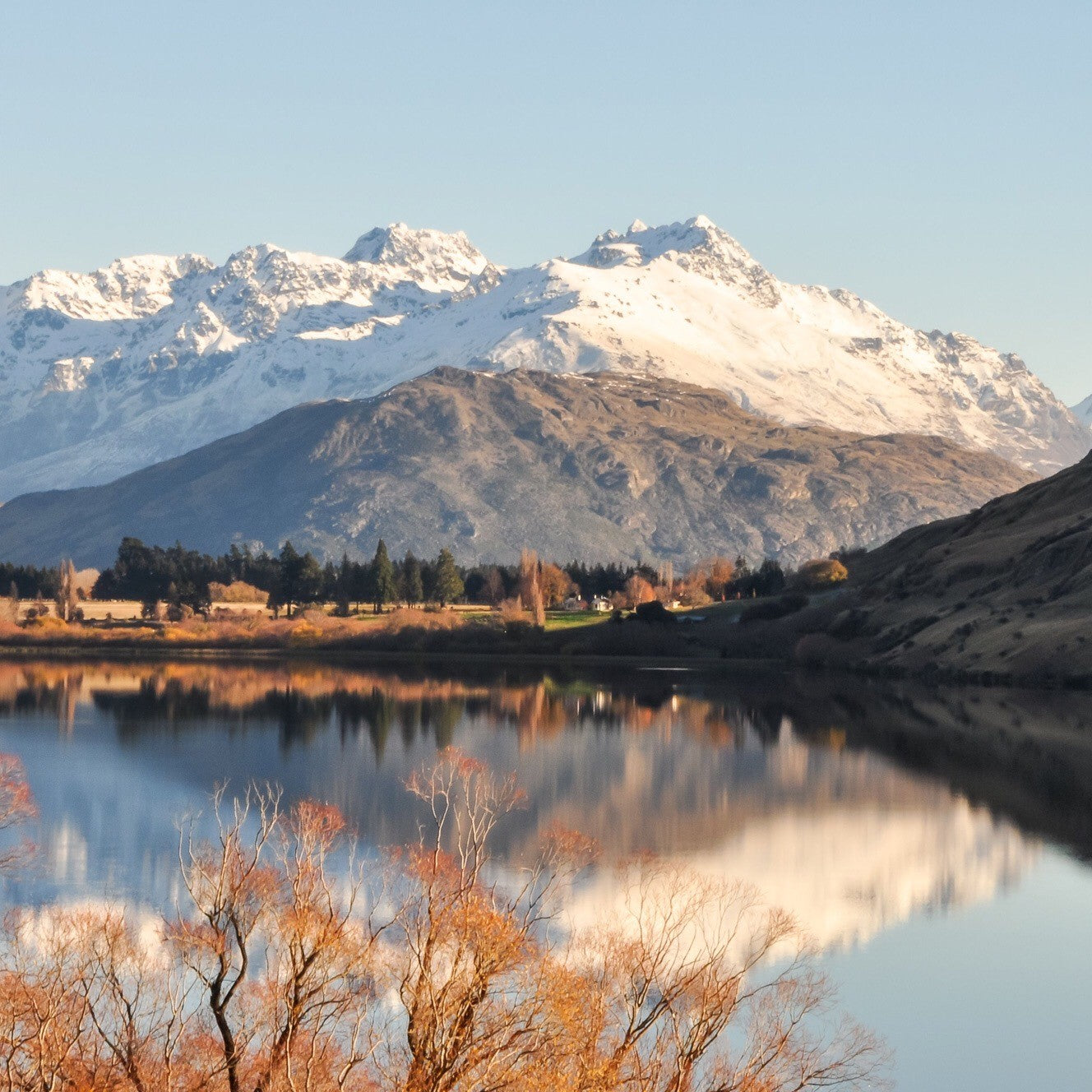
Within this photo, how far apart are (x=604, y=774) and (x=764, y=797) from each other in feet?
35.9

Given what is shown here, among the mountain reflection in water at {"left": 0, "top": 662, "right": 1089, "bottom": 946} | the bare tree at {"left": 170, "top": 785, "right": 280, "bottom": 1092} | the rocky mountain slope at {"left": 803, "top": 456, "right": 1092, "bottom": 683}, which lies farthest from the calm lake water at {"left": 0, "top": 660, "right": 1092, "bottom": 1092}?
the rocky mountain slope at {"left": 803, "top": 456, "right": 1092, "bottom": 683}

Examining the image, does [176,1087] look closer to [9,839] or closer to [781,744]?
[9,839]

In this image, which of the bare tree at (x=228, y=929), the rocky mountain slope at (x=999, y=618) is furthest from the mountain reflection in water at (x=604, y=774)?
the rocky mountain slope at (x=999, y=618)

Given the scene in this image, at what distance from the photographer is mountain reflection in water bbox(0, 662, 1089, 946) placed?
62.1 meters

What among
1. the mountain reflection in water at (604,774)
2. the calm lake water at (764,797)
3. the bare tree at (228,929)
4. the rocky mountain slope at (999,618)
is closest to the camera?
the bare tree at (228,929)

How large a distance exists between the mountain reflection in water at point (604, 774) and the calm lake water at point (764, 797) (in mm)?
258

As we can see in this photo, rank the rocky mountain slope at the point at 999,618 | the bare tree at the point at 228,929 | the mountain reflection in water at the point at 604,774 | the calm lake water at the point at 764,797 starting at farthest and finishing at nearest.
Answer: the rocky mountain slope at the point at 999,618, the mountain reflection in water at the point at 604,774, the calm lake water at the point at 764,797, the bare tree at the point at 228,929

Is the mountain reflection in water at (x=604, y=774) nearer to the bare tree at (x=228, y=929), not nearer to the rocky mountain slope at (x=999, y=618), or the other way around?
the bare tree at (x=228, y=929)

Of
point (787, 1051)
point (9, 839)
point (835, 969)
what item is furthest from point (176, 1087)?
point (9, 839)

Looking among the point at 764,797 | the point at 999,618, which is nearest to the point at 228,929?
Result: the point at 764,797

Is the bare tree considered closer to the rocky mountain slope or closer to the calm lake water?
the calm lake water

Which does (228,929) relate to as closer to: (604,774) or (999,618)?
(604,774)

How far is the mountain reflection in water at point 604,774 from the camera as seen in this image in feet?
204

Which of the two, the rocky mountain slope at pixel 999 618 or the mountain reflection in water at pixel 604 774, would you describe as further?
the rocky mountain slope at pixel 999 618
